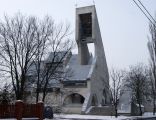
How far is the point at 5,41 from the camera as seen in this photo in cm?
3275

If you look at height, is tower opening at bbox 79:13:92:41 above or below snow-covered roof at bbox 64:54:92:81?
above

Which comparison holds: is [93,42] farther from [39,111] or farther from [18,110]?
[18,110]

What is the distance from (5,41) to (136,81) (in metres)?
31.2

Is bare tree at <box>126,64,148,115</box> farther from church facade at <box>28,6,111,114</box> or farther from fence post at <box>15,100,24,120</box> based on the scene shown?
fence post at <box>15,100,24,120</box>

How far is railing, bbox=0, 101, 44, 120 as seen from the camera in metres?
20.8

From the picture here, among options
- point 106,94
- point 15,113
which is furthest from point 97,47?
point 15,113

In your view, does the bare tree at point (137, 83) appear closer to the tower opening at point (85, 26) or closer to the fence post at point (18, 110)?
the tower opening at point (85, 26)

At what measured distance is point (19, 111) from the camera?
2131 cm

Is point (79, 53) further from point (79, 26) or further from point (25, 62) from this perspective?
point (25, 62)

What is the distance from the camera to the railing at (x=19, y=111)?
20828mm

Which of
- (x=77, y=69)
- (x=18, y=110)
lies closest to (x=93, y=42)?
(x=77, y=69)

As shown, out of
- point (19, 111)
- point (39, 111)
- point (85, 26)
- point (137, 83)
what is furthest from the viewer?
point (85, 26)

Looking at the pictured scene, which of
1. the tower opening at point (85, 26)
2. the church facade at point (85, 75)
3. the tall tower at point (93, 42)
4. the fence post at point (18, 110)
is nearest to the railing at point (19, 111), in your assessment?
the fence post at point (18, 110)

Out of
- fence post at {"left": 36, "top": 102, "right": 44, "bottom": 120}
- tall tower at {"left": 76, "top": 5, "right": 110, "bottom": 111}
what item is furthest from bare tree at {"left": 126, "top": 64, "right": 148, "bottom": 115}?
fence post at {"left": 36, "top": 102, "right": 44, "bottom": 120}
